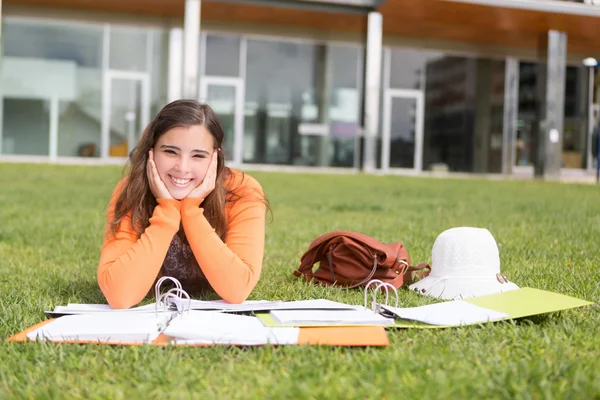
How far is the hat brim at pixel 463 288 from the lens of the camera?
11.8 feet

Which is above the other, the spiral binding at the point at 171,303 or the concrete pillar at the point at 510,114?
the concrete pillar at the point at 510,114

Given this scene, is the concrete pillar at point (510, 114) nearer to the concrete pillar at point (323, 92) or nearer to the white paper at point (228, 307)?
the concrete pillar at point (323, 92)

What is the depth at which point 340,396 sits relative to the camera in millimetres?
1979

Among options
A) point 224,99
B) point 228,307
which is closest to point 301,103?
point 224,99

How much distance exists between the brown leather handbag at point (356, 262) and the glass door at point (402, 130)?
18.6 m

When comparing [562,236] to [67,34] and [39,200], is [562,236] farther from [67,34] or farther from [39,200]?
[67,34]

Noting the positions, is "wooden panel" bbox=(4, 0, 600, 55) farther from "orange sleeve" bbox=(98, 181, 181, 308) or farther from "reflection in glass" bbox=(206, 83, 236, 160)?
"orange sleeve" bbox=(98, 181, 181, 308)

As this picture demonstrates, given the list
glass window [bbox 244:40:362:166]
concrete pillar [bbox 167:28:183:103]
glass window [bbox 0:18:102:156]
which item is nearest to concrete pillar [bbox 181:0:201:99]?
concrete pillar [bbox 167:28:183:103]

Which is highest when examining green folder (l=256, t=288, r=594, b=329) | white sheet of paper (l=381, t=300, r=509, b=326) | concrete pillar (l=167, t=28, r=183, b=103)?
concrete pillar (l=167, t=28, r=183, b=103)

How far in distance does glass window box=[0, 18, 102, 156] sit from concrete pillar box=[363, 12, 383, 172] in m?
7.30

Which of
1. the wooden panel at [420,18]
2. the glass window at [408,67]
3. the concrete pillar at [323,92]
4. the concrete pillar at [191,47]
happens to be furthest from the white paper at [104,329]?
the glass window at [408,67]

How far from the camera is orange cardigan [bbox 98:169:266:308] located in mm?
3150

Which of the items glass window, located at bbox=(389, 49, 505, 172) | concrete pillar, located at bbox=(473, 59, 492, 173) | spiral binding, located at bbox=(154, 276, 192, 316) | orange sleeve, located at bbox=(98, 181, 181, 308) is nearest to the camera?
spiral binding, located at bbox=(154, 276, 192, 316)

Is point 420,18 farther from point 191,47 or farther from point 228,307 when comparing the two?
point 228,307
